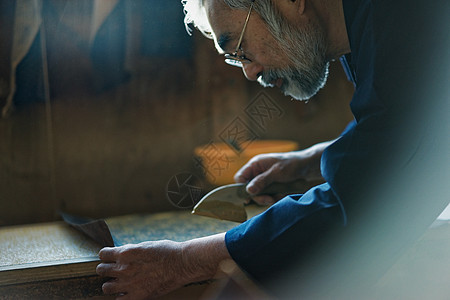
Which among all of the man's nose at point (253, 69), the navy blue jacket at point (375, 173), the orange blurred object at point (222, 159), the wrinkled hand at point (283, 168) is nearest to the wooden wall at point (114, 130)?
the orange blurred object at point (222, 159)

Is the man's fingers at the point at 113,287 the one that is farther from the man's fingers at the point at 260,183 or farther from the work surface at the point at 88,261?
the man's fingers at the point at 260,183

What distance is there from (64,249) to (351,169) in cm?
66

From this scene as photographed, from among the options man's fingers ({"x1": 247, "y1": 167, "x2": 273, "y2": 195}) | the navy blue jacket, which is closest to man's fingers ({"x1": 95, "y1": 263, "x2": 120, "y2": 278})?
the navy blue jacket

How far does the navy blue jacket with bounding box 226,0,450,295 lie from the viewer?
0.75 meters

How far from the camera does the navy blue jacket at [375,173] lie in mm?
755

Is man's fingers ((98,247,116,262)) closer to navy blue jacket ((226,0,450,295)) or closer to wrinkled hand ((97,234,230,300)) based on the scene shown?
wrinkled hand ((97,234,230,300))

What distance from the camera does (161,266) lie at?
87cm

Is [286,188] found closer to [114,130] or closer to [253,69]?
[253,69]

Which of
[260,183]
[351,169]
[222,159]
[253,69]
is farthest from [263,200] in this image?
[351,169]

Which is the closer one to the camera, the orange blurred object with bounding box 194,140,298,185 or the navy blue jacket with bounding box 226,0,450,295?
the navy blue jacket with bounding box 226,0,450,295

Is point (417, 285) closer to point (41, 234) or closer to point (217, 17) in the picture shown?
point (217, 17)

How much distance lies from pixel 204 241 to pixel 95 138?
0.69 m

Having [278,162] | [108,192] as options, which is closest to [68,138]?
[108,192]

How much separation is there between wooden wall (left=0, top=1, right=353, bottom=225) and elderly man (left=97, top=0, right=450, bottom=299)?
0.51m
